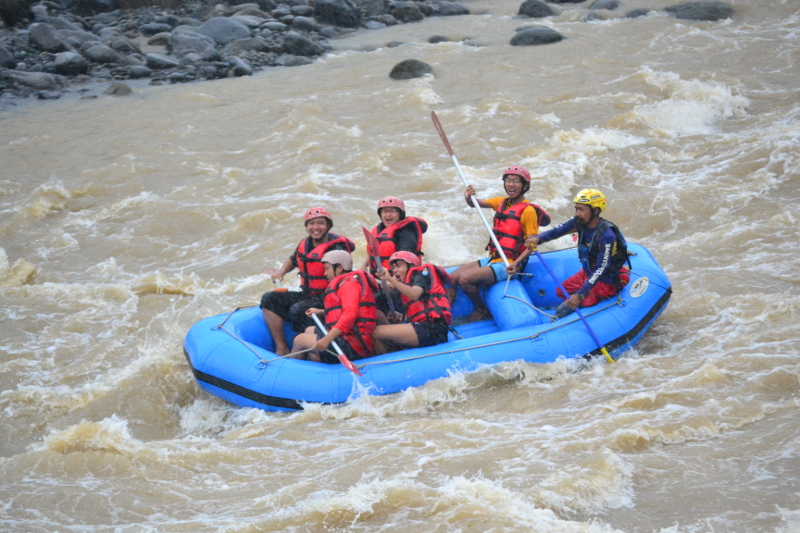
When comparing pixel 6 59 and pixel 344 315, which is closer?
pixel 344 315

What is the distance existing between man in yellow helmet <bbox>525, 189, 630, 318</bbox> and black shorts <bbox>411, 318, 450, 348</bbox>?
0.89 m

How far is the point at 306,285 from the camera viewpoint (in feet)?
18.3

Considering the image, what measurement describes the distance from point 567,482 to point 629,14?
15.8 m

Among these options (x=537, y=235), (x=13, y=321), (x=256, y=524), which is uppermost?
(x=537, y=235)

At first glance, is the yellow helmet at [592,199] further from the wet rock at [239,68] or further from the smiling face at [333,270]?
the wet rock at [239,68]

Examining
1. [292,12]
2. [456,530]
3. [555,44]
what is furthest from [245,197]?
[292,12]

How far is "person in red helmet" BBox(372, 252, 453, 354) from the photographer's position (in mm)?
5059

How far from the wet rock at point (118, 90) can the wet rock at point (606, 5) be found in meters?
11.3

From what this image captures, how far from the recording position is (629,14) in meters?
17.2

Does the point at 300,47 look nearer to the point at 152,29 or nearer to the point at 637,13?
the point at 152,29

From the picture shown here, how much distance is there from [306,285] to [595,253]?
2160 mm

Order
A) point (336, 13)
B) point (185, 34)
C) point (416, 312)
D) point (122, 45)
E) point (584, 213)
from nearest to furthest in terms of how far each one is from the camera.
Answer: point (416, 312), point (584, 213), point (122, 45), point (185, 34), point (336, 13)

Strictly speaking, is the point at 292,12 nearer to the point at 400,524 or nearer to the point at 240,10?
the point at 240,10

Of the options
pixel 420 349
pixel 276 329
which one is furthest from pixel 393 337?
pixel 276 329
